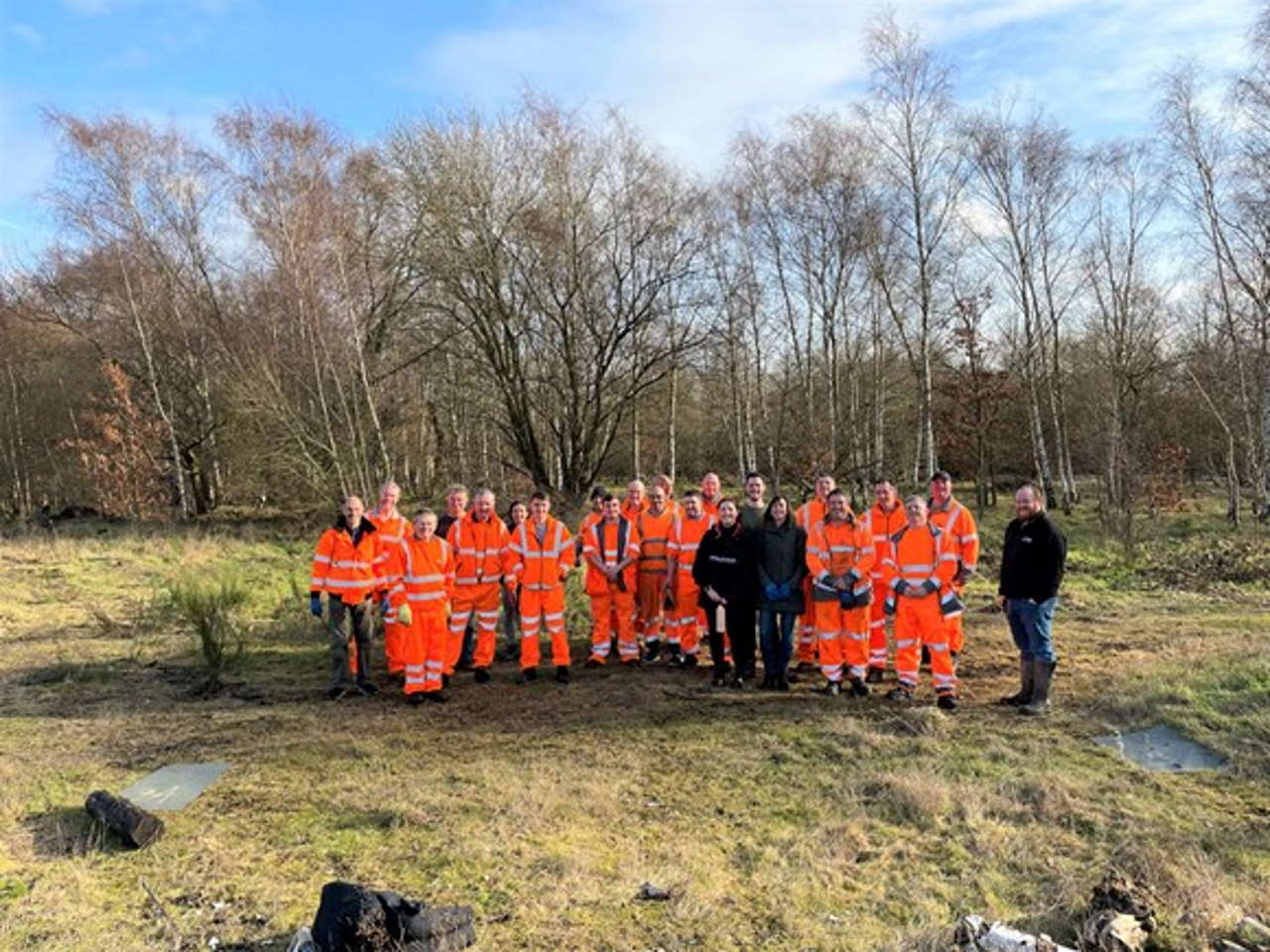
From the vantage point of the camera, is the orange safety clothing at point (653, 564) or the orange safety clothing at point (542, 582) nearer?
the orange safety clothing at point (542, 582)

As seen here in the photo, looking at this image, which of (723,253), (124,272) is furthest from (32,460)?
(723,253)

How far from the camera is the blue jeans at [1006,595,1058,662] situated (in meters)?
6.82

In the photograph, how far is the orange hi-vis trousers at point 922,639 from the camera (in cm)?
719

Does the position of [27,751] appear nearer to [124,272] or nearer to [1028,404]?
[124,272]

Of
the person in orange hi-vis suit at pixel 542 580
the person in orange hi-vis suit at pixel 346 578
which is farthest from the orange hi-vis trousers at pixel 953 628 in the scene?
the person in orange hi-vis suit at pixel 346 578

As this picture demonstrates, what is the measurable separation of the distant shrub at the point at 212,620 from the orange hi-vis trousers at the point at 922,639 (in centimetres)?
684

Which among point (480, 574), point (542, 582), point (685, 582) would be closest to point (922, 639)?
point (685, 582)

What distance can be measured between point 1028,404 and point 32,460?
1376 inches

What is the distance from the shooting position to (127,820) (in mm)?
4824

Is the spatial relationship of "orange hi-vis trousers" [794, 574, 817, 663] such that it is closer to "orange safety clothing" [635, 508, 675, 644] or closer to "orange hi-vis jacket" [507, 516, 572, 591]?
"orange safety clothing" [635, 508, 675, 644]

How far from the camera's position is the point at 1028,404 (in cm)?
2519

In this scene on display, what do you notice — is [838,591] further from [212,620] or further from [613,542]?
[212,620]

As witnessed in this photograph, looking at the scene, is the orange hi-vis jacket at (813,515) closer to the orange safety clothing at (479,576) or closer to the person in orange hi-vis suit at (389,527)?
the orange safety clothing at (479,576)

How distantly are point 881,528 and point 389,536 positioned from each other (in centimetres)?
484
